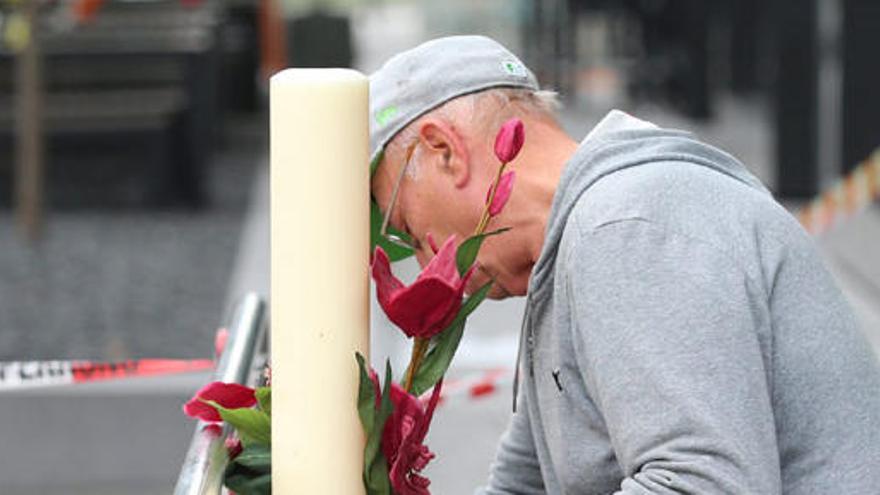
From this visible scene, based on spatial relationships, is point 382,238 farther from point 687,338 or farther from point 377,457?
point 687,338

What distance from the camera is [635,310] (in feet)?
6.86

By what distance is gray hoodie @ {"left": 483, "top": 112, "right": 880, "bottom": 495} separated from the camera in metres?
Result: 2.06

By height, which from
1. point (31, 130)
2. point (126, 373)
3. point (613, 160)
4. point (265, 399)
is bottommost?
point (31, 130)

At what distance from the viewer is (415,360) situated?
2270 mm

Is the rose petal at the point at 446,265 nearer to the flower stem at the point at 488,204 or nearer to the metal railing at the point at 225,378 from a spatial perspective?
the flower stem at the point at 488,204

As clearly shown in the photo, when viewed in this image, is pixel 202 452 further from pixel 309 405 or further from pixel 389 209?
pixel 389 209

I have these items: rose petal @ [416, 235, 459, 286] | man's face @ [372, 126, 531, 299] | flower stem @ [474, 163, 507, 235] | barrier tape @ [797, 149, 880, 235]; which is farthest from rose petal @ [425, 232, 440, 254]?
barrier tape @ [797, 149, 880, 235]

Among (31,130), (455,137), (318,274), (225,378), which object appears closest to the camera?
(318,274)

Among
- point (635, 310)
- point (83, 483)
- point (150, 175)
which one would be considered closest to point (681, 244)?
point (635, 310)

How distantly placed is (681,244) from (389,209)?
42 cm

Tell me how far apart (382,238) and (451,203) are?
0.49 ft

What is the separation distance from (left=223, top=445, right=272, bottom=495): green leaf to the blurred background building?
3209 mm

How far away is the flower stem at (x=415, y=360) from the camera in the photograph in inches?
88.1

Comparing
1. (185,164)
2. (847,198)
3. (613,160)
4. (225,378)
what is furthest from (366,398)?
(185,164)
